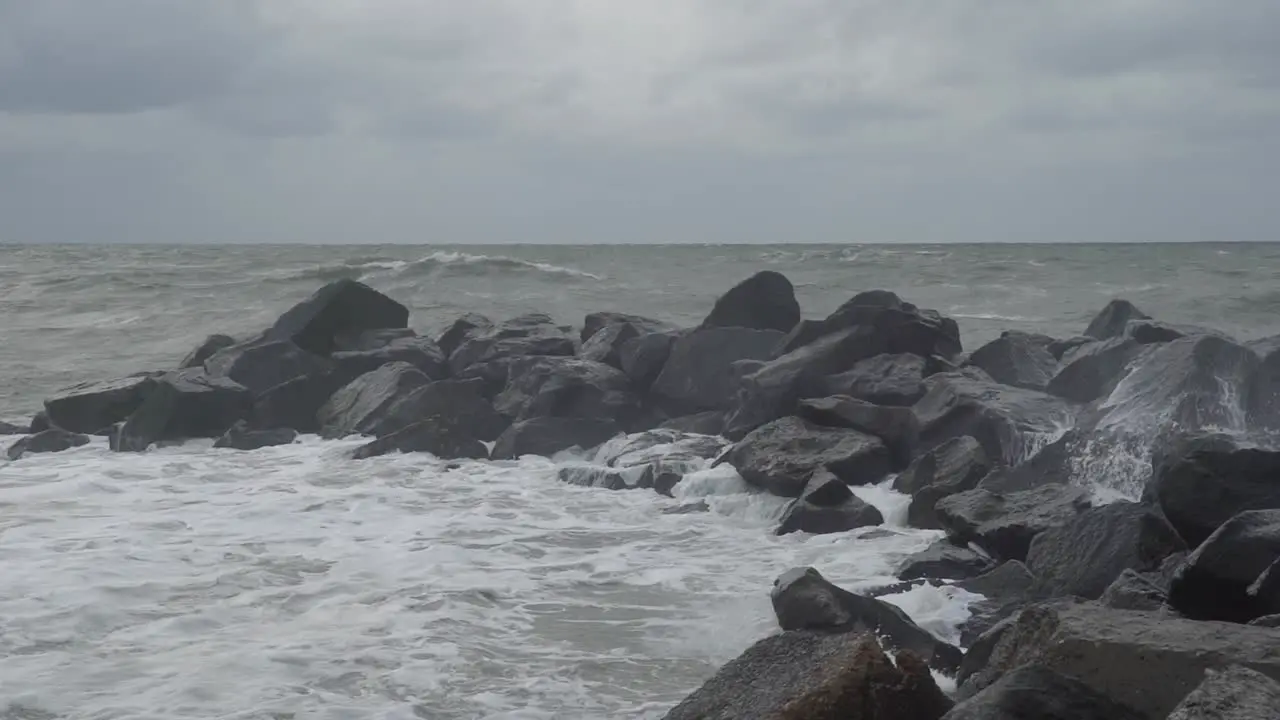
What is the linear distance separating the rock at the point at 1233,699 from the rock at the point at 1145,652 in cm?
44

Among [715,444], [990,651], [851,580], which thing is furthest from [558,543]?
[990,651]

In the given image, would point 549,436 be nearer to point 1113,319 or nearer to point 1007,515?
point 1007,515

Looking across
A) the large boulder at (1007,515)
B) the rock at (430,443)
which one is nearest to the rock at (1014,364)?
the large boulder at (1007,515)

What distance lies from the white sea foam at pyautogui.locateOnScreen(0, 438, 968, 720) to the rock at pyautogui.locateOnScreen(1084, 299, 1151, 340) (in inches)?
237

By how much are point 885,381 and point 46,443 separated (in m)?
7.68

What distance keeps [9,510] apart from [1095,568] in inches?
286

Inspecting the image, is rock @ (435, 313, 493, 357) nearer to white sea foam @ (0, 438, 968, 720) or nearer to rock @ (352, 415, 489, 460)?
rock @ (352, 415, 489, 460)

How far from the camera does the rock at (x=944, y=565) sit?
21.7ft

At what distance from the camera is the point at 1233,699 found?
312cm

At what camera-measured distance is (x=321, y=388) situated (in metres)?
12.9

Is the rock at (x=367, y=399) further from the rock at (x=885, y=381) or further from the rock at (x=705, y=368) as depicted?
the rock at (x=885, y=381)

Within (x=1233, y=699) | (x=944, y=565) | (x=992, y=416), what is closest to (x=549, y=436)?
(x=992, y=416)

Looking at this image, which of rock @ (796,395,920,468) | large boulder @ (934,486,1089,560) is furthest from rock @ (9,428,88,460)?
large boulder @ (934,486,1089,560)

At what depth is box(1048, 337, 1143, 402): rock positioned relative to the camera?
32.3 feet
